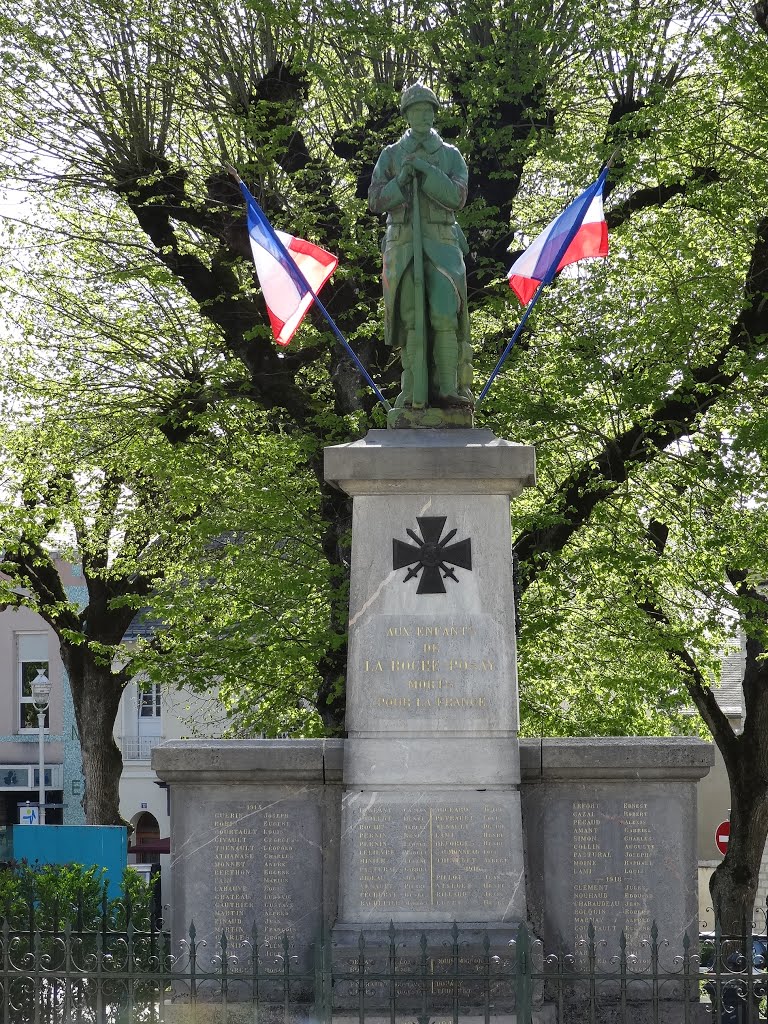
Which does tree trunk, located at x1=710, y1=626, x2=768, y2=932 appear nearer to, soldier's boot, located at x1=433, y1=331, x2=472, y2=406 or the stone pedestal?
soldier's boot, located at x1=433, y1=331, x2=472, y2=406

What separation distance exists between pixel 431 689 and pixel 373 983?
175cm

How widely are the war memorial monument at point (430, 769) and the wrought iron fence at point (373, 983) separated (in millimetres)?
91

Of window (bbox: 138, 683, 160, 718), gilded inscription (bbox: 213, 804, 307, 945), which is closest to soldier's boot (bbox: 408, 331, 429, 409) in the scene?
gilded inscription (bbox: 213, 804, 307, 945)

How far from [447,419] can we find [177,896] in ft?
11.5

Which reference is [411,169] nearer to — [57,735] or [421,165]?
[421,165]

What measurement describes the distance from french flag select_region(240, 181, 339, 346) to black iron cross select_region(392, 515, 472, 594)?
2558mm

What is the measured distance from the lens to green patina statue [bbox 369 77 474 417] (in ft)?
31.9

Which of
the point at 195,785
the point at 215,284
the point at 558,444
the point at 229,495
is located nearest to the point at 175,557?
the point at 229,495

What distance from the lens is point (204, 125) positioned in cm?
1916

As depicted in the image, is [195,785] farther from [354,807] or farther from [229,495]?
[229,495]

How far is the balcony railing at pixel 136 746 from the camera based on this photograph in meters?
43.5

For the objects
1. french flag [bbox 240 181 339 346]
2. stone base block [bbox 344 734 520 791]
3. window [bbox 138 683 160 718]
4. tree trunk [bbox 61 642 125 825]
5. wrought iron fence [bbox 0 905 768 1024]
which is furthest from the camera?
window [bbox 138 683 160 718]

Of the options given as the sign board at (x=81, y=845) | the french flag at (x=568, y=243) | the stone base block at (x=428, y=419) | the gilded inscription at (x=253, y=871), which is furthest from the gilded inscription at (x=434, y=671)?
the sign board at (x=81, y=845)

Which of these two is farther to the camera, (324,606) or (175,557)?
(175,557)
